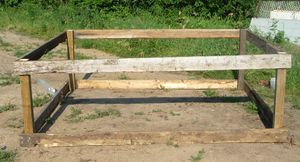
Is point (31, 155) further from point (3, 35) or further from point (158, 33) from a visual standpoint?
point (3, 35)

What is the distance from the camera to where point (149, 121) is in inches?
203

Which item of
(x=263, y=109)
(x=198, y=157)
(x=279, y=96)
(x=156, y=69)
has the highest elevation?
(x=156, y=69)

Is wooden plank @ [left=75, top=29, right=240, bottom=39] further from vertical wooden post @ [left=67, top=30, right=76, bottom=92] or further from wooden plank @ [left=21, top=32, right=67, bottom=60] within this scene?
wooden plank @ [left=21, top=32, right=67, bottom=60]

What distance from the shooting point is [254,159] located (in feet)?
13.4

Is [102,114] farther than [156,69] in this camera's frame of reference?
Yes

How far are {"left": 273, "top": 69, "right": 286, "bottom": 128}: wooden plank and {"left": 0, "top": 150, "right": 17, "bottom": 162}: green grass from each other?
2.56 metres

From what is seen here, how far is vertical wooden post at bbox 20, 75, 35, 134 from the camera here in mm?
4199

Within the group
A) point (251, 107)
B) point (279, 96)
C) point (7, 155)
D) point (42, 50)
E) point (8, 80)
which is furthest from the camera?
point (8, 80)

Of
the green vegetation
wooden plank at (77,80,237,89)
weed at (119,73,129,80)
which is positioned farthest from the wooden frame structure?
weed at (119,73,129,80)

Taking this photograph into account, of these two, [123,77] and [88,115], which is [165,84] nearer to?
[123,77]

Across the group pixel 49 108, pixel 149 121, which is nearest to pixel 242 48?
pixel 149 121

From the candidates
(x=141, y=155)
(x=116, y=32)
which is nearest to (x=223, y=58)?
(x=141, y=155)

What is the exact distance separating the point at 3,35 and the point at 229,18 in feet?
19.0

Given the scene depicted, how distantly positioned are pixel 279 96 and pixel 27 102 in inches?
95.7
